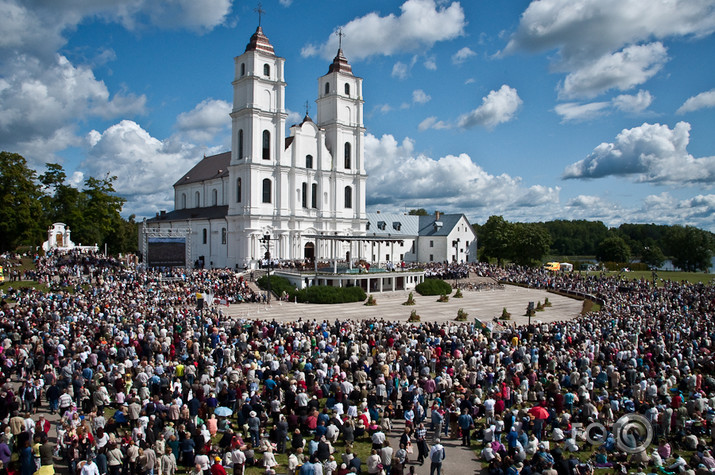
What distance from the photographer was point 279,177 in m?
50.9

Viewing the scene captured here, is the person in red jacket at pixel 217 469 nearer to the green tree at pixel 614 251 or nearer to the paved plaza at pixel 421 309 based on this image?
the paved plaza at pixel 421 309

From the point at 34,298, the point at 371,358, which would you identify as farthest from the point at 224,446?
the point at 34,298

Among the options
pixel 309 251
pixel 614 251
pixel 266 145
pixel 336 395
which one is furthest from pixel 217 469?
pixel 614 251

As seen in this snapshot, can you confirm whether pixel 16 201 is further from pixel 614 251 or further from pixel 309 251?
pixel 614 251

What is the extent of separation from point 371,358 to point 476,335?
481 cm

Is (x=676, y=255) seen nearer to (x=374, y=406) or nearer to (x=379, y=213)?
(x=379, y=213)

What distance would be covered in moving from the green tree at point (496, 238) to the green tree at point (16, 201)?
5149cm

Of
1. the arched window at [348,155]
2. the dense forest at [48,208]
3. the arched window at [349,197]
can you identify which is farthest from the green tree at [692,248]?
the dense forest at [48,208]

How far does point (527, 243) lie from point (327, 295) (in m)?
38.0

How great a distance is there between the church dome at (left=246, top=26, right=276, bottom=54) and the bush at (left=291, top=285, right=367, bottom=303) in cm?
2470

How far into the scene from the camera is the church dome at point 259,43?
49750mm

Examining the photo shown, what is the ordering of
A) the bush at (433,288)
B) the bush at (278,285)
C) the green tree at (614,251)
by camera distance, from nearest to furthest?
the bush at (278,285)
the bush at (433,288)
the green tree at (614,251)

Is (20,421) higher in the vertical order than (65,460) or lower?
higher

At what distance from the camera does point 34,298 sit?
26.5 m
